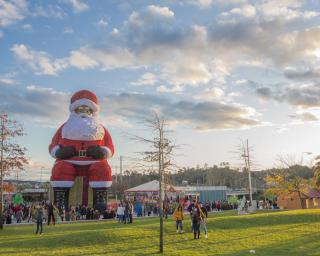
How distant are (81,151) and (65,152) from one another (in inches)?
51.8

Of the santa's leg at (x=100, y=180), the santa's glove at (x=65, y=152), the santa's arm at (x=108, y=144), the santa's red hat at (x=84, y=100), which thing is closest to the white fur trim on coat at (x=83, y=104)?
the santa's red hat at (x=84, y=100)

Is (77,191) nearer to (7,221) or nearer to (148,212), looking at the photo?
(7,221)

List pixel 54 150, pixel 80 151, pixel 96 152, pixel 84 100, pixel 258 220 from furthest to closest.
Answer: pixel 84 100 < pixel 80 151 < pixel 54 150 < pixel 96 152 < pixel 258 220

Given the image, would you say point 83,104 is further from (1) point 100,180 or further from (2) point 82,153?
(1) point 100,180

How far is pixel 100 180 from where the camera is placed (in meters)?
30.9

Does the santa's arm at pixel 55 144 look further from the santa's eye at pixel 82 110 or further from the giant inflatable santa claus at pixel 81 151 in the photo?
the santa's eye at pixel 82 110

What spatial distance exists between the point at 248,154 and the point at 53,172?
22422mm

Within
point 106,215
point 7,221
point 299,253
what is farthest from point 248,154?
point 299,253

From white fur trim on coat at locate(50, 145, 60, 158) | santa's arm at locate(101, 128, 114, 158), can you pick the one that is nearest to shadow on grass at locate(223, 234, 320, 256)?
santa's arm at locate(101, 128, 114, 158)

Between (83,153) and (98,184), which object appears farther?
(83,153)

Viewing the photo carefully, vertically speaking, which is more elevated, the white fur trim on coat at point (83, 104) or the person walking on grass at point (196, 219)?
the white fur trim on coat at point (83, 104)

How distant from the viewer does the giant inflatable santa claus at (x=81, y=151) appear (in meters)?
30.9

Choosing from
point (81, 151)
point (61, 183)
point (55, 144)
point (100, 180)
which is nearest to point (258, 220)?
point (100, 180)

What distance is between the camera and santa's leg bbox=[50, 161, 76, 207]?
101 feet
